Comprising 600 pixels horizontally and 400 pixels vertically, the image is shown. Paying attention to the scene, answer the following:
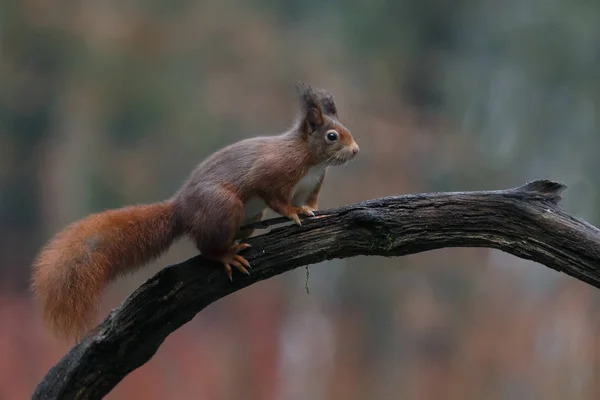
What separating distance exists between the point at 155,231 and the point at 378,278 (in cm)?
161

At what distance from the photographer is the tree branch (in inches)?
73.5

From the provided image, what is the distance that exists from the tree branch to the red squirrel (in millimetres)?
80

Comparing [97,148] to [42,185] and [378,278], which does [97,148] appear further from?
[378,278]

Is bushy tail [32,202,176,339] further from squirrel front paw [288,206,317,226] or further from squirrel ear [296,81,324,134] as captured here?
squirrel ear [296,81,324,134]

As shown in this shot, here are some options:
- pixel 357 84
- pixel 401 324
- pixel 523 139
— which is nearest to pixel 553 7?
pixel 523 139

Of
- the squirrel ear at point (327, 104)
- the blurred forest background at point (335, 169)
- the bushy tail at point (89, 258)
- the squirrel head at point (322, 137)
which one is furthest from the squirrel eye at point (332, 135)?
the blurred forest background at point (335, 169)

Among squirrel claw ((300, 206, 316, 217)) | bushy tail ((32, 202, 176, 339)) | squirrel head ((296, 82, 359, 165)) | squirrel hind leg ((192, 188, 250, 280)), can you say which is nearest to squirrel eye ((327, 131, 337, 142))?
squirrel head ((296, 82, 359, 165))

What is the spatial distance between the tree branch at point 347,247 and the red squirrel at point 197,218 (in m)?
0.08

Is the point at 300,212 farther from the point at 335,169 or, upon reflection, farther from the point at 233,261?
the point at 335,169

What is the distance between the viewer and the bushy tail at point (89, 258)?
207cm

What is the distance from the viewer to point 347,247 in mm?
2006

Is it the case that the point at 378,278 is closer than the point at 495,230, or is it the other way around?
the point at 495,230

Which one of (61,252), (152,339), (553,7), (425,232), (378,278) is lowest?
(152,339)

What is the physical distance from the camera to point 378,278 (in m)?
3.37
